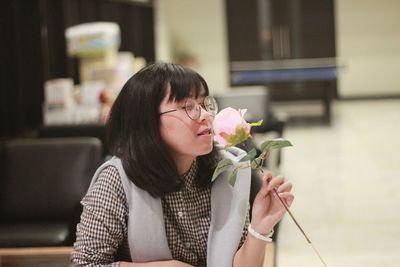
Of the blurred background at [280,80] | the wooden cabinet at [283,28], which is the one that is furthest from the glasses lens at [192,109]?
the wooden cabinet at [283,28]

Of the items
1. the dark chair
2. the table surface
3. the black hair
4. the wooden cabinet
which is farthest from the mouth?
the wooden cabinet

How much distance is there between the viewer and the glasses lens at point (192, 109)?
161 centimetres

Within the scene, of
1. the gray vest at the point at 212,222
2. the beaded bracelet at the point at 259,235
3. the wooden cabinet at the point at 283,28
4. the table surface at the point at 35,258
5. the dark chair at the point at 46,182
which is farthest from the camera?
the wooden cabinet at the point at 283,28

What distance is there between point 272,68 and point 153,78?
32.2 ft

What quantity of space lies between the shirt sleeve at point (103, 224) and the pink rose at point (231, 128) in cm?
43

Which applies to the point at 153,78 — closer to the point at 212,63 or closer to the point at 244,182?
the point at 244,182

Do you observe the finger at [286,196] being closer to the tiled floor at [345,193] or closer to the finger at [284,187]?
the finger at [284,187]

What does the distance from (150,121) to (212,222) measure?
321 mm

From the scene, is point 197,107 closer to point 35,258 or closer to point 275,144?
point 275,144

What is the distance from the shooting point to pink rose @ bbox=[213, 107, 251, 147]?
1.34m

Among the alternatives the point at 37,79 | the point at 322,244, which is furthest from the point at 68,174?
the point at 37,79

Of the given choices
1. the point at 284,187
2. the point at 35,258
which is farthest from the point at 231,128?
the point at 35,258

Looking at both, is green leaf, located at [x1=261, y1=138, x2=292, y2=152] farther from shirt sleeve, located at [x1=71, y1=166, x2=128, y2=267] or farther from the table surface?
the table surface

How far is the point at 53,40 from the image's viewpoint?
6.88m
